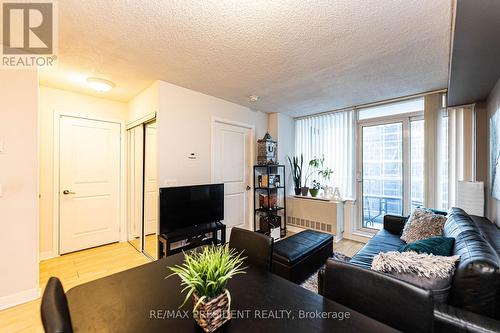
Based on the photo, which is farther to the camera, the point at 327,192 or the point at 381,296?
the point at 327,192

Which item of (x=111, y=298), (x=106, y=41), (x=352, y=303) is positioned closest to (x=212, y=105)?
(x=106, y=41)

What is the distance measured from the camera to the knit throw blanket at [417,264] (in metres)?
1.16

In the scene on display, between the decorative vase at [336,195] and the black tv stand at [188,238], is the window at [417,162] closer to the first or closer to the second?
the decorative vase at [336,195]

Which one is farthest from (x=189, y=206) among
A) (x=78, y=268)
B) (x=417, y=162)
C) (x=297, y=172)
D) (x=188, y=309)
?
(x=417, y=162)

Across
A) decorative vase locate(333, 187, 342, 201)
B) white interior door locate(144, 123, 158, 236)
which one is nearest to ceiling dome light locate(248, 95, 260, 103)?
white interior door locate(144, 123, 158, 236)

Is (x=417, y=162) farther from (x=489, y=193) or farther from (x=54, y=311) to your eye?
(x=54, y=311)

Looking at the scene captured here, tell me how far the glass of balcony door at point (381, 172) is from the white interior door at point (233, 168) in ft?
7.01

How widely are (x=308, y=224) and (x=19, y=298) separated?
13.2ft

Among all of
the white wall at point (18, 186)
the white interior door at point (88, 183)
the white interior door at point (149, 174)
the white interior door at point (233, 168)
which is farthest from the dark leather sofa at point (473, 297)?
the white interior door at point (88, 183)

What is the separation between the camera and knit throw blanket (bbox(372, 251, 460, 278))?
1158mm

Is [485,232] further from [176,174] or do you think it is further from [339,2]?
[176,174]

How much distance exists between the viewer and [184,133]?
306 centimetres

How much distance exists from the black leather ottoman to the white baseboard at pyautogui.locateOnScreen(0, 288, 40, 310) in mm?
2446

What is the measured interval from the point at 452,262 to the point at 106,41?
303 centimetres
